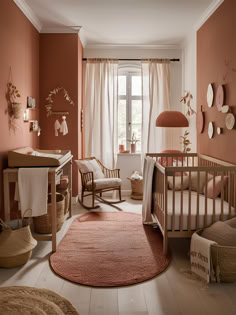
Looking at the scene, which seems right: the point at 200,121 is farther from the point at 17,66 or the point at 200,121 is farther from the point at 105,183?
the point at 17,66

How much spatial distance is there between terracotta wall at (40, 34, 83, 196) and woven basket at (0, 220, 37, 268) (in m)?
2.39

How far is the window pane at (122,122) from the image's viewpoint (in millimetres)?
6184

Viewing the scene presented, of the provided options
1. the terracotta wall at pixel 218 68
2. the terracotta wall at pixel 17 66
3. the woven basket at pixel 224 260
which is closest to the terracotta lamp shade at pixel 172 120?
the terracotta wall at pixel 218 68

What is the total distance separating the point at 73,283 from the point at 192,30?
4238mm

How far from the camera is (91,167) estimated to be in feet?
17.3

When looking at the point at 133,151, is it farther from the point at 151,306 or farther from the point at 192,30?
the point at 151,306

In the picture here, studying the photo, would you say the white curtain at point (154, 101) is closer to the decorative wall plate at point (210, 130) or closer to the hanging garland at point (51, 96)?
the hanging garland at point (51, 96)

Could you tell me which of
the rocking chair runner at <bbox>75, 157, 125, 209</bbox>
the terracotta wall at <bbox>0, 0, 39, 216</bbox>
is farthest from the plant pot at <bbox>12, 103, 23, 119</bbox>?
the rocking chair runner at <bbox>75, 157, 125, 209</bbox>

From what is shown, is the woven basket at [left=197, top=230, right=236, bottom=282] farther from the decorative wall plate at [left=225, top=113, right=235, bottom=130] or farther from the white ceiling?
the white ceiling

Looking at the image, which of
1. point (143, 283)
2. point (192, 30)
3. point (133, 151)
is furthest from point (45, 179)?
point (192, 30)

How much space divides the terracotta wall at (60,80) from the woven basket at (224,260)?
3.14 m

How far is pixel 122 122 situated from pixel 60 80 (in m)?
1.54

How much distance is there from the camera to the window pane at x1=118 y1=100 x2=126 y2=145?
618 centimetres

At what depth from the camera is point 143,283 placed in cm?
263
